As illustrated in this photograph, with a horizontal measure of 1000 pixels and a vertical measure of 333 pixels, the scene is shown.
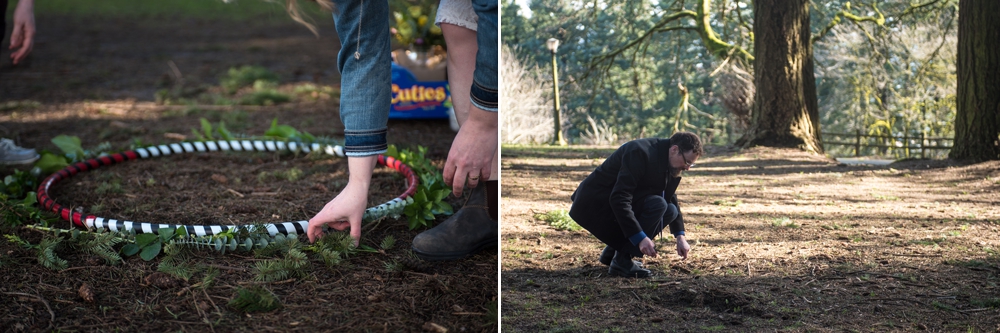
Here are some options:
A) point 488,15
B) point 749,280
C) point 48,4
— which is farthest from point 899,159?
point 48,4

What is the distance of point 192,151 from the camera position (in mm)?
4949

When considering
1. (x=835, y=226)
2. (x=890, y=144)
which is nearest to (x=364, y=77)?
(x=835, y=226)

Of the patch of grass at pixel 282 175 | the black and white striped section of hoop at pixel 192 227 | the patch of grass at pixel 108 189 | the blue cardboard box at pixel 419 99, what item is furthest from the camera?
the blue cardboard box at pixel 419 99

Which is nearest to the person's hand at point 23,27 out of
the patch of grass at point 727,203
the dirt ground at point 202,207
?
the dirt ground at point 202,207

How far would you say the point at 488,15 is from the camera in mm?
2359

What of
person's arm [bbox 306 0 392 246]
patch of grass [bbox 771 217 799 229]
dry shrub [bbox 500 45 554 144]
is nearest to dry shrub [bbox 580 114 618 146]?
dry shrub [bbox 500 45 554 144]

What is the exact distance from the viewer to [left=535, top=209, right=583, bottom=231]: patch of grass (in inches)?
96.2

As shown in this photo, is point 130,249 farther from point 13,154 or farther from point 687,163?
point 13,154

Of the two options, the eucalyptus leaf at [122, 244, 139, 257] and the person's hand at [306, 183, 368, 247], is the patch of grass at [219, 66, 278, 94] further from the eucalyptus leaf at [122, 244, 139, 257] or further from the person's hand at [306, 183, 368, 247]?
the person's hand at [306, 183, 368, 247]

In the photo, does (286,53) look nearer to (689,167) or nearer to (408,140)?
(408,140)

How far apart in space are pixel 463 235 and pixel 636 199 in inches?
34.9

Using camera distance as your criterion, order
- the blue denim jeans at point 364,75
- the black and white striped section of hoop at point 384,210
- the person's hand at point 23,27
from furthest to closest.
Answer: the person's hand at point 23,27
the black and white striped section of hoop at point 384,210
the blue denim jeans at point 364,75

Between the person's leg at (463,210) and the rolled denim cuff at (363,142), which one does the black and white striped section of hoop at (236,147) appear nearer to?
the person's leg at (463,210)

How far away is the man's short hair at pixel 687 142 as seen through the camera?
239 centimetres
